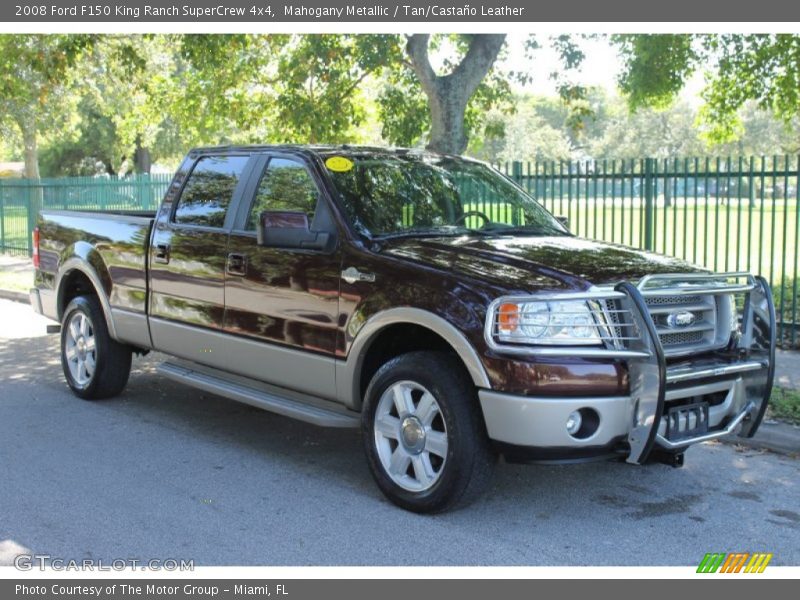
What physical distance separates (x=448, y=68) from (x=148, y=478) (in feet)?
37.9

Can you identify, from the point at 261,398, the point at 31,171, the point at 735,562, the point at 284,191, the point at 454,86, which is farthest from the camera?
the point at 31,171

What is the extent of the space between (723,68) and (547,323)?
12.0 meters

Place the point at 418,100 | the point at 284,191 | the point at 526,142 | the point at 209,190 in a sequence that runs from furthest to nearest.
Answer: the point at 526,142 → the point at 418,100 → the point at 209,190 → the point at 284,191

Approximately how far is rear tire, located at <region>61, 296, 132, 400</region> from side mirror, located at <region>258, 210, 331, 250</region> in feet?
8.77

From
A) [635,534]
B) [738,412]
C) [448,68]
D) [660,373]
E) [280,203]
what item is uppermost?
[448,68]

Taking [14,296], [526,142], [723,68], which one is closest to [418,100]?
[723,68]

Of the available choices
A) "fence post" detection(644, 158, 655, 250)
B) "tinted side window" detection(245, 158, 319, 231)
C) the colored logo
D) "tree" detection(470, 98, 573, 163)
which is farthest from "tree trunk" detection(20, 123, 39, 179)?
"tree" detection(470, 98, 573, 163)

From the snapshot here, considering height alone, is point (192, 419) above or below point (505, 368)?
below

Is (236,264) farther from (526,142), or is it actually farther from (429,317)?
(526,142)

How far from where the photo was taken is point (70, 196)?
22.0m

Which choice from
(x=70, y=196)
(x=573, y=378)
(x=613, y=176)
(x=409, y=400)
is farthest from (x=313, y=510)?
(x=70, y=196)

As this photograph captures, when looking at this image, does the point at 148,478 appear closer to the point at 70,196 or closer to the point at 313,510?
the point at 313,510

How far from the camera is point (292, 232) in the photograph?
5.74m

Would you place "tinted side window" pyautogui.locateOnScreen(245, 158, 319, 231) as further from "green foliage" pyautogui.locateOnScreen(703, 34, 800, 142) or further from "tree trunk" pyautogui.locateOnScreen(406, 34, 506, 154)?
"green foliage" pyautogui.locateOnScreen(703, 34, 800, 142)
